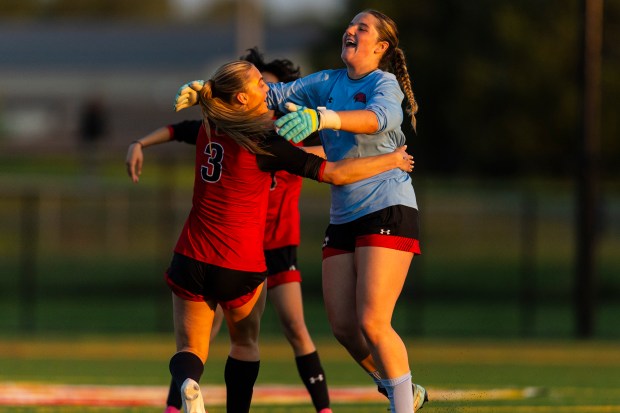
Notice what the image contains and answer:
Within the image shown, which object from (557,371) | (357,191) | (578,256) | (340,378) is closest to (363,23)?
(357,191)

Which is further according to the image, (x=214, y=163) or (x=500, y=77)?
(x=500, y=77)

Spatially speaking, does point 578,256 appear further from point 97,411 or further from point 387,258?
point 387,258

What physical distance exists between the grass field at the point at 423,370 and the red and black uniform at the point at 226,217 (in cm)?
266

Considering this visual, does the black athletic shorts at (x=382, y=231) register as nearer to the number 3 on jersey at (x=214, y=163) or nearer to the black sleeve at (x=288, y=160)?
the black sleeve at (x=288, y=160)

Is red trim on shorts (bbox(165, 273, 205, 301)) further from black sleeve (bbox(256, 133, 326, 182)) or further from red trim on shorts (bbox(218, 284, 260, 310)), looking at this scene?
black sleeve (bbox(256, 133, 326, 182))

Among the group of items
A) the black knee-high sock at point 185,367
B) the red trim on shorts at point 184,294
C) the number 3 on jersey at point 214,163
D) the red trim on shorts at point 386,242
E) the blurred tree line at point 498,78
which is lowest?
the black knee-high sock at point 185,367

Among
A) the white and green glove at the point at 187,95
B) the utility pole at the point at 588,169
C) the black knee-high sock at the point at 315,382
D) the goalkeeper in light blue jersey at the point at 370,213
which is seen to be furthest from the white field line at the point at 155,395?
the utility pole at the point at 588,169

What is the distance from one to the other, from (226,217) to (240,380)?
3.54ft

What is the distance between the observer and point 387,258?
7.93 m

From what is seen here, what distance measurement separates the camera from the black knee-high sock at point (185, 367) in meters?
7.71

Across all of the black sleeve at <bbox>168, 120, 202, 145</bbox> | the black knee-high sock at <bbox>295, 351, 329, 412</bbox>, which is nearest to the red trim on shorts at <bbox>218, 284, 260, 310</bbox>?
the black sleeve at <bbox>168, 120, 202, 145</bbox>

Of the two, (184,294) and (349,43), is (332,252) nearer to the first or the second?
(184,294)

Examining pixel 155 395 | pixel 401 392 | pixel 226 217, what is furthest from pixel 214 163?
pixel 155 395

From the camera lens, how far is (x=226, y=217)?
785cm
